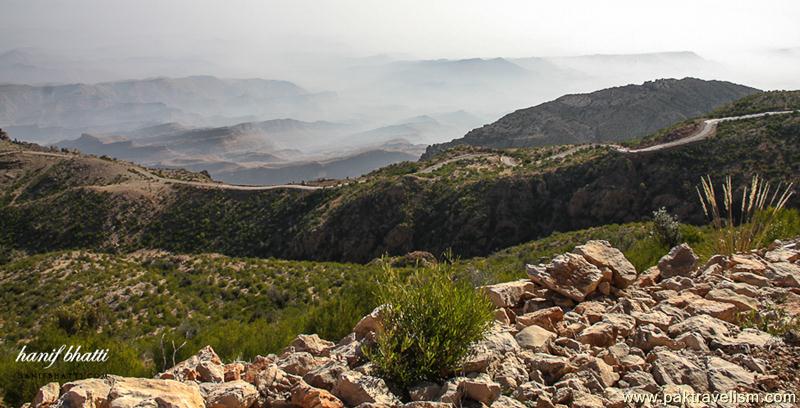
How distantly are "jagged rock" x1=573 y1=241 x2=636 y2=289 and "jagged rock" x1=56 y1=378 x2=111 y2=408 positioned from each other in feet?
30.1

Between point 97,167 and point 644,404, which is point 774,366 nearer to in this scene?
point 644,404

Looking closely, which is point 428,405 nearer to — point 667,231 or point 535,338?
point 535,338

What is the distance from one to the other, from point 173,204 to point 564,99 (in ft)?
453

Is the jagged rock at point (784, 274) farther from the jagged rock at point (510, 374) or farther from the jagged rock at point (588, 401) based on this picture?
the jagged rock at point (510, 374)

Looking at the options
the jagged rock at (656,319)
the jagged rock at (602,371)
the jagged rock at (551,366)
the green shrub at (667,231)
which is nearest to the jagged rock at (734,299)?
the jagged rock at (656,319)

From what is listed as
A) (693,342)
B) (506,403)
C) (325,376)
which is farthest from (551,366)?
(325,376)

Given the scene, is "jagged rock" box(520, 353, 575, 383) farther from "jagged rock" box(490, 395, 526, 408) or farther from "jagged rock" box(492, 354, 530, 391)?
"jagged rock" box(490, 395, 526, 408)

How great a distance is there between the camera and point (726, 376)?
5.29 meters

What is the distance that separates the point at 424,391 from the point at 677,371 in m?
3.24

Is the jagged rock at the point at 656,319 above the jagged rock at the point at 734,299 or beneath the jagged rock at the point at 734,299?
beneath

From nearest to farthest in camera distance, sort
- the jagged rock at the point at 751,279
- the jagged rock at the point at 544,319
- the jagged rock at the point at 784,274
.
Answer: the jagged rock at the point at 544,319 < the jagged rock at the point at 784,274 < the jagged rock at the point at 751,279

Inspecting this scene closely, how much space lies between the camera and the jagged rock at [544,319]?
24.3 feet

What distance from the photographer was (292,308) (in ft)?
76.5

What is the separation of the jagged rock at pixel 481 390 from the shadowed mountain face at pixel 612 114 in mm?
127795
